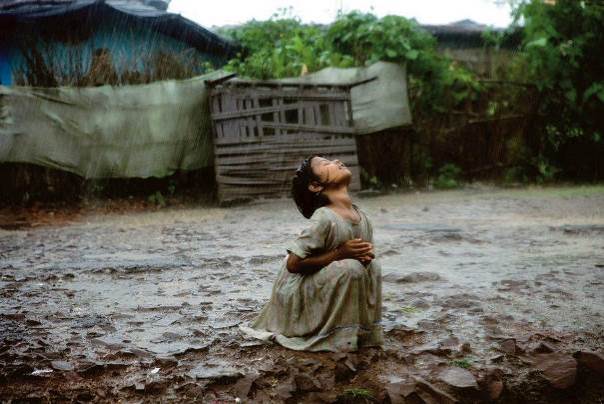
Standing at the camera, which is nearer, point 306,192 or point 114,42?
point 306,192

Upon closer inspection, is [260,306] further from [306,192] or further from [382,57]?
[382,57]

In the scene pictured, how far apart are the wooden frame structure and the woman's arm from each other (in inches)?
223

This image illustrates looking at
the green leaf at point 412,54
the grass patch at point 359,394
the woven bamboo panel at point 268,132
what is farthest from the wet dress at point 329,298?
the green leaf at point 412,54

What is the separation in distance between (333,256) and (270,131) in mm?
5981

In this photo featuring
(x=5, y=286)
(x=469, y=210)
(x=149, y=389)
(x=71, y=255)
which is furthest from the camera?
(x=469, y=210)

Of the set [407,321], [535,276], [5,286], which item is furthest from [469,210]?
[5,286]

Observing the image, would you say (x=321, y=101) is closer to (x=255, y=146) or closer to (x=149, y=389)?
(x=255, y=146)

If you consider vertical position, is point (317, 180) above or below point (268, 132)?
below

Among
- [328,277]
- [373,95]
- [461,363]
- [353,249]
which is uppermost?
[373,95]

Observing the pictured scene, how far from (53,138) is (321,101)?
12.3 feet

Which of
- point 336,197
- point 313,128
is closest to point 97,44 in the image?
point 313,128

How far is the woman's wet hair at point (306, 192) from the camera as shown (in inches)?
101

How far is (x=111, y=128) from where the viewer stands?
7824 mm

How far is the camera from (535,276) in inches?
149
